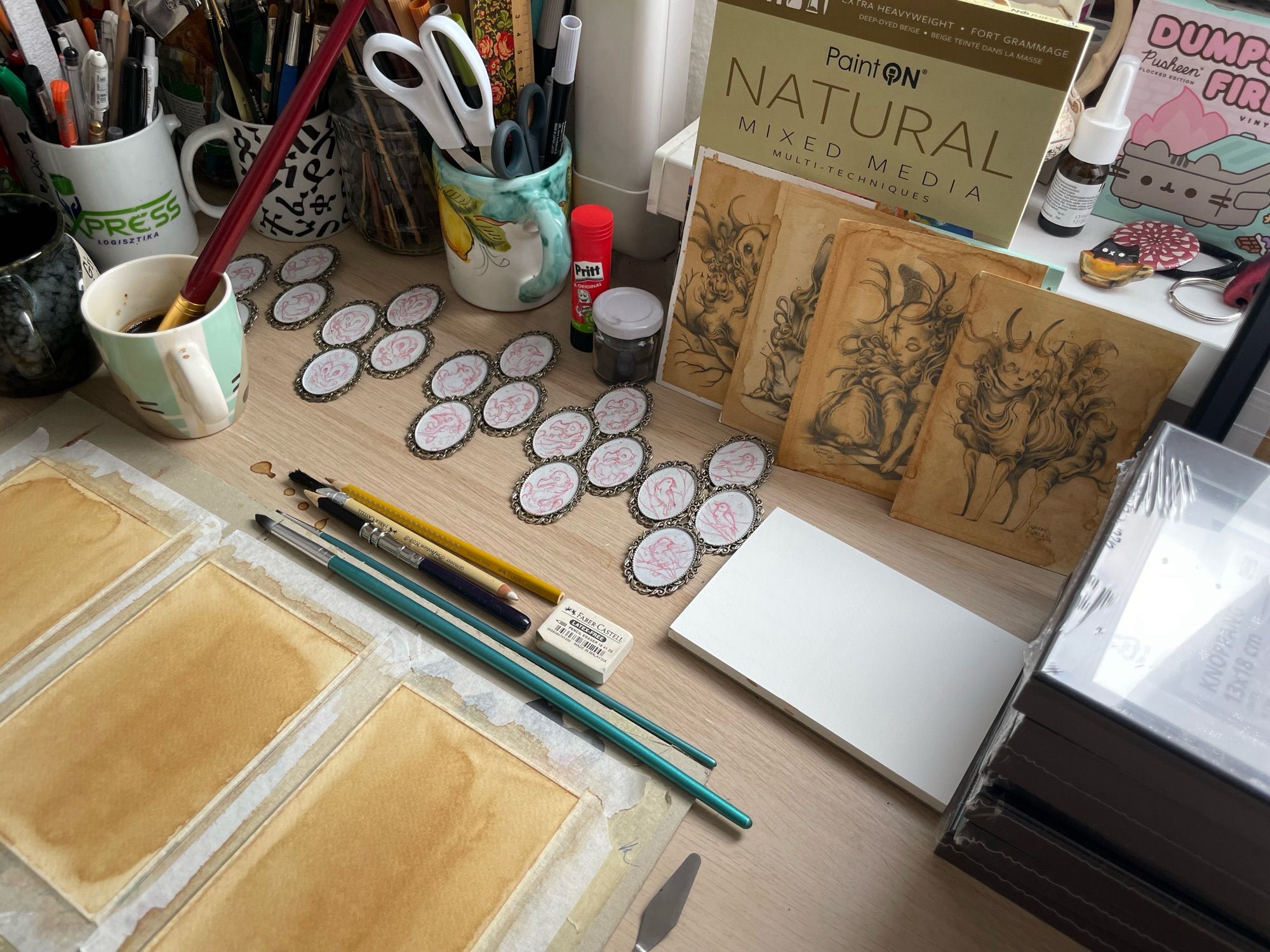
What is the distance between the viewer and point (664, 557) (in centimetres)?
60

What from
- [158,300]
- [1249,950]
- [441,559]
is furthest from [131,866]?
[1249,950]

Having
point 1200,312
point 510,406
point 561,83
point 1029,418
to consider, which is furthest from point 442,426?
point 1200,312

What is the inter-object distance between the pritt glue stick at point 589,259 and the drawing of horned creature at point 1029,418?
0.87ft

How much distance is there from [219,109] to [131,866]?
0.58 metres

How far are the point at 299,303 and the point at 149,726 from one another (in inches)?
14.9

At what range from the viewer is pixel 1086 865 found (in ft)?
1.42

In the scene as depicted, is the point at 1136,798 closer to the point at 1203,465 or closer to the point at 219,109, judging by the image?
the point at 1203,465

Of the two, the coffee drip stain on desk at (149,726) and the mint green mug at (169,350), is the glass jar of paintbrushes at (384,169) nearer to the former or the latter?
the mint green mug at (169,350)

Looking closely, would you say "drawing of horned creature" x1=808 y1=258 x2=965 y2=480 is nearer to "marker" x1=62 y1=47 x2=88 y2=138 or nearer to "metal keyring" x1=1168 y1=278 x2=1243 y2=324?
"metal keyring" x1=1168 y1=278 x2=1243 y2=324

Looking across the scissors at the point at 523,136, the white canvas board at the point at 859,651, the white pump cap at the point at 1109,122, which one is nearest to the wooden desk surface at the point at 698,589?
the white canvas board at the point at 859,651

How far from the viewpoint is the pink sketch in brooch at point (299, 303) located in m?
0.75

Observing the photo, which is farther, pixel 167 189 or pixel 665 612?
pixel 167 189

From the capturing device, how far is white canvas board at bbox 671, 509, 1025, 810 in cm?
52

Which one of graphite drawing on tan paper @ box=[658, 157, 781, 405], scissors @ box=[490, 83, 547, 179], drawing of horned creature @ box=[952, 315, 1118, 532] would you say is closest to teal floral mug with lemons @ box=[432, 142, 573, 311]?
scissors @ box=[490, 83, 547, 179]
